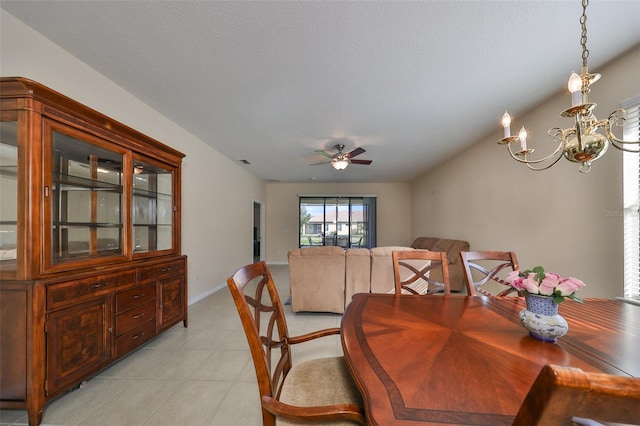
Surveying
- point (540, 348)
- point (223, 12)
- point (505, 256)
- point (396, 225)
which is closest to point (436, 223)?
point (396, 225)

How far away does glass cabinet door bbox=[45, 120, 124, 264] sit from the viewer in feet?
5.46

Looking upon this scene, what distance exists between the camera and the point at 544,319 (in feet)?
3.18

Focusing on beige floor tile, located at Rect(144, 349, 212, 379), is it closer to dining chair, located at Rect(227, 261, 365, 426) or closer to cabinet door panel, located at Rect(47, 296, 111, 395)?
cabinet door panel, located at Rect(47, 296, 111, 395)

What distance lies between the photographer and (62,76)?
1.94 m

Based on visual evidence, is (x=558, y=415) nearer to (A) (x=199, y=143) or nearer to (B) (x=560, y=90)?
(B) (x=560, y=90)

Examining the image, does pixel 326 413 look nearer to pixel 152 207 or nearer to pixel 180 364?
pixel 180 364

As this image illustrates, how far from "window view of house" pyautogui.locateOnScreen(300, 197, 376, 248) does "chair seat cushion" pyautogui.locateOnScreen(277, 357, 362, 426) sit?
6.44 meters

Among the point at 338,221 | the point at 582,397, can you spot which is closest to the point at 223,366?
the point at 582,397

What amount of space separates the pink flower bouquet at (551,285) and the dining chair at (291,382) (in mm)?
866

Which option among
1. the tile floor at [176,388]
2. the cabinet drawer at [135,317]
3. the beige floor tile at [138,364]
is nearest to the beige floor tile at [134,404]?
the tile floor at [176,388]

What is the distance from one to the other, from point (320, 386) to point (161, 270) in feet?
6.89

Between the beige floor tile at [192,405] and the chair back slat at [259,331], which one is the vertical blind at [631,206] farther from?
the beige floor tile at [192,405]

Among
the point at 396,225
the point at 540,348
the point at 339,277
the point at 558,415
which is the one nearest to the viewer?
the point at 558,415

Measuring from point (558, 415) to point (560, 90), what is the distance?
338 centimetres
